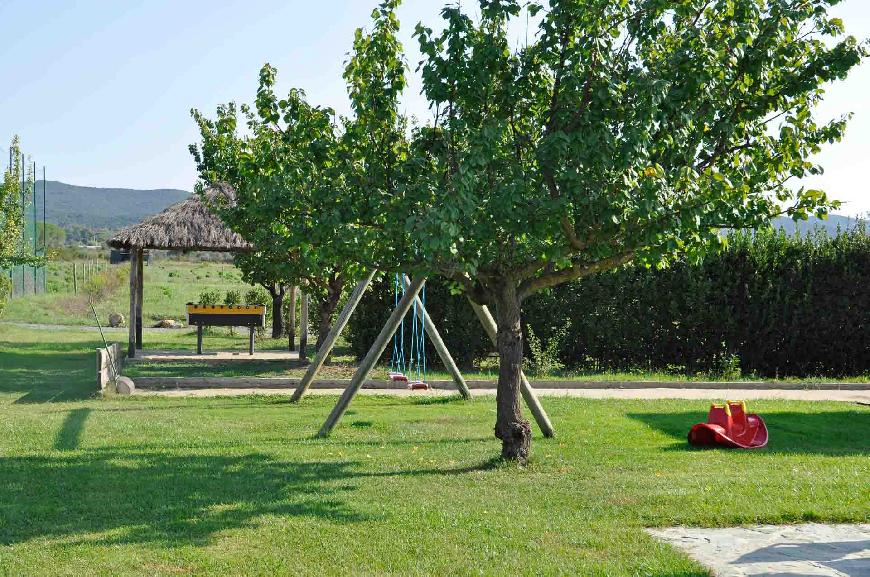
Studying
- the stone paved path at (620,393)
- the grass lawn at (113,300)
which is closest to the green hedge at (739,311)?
the stone paved path at (620,393)

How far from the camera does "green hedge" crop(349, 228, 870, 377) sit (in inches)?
719

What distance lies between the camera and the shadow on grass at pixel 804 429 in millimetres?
10211

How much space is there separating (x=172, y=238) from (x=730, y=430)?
15.1m

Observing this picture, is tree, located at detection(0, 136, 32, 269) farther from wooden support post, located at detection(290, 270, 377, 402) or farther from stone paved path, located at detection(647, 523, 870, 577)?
stone paved path, located at detection(647, 523, 870, 577)

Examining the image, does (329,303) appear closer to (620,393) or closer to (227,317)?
(227,317)

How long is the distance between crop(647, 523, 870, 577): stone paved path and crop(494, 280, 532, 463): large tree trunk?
2452mm

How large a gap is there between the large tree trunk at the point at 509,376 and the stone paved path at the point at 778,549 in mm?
2452

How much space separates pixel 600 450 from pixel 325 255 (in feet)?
11.4

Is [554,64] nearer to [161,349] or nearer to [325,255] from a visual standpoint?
[325,255]

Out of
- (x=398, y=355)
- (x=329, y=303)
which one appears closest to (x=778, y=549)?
(x=398, y=355)

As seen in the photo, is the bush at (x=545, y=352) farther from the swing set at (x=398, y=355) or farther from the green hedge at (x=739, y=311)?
the swing set at (x=398, y=355)

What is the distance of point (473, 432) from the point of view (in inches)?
435

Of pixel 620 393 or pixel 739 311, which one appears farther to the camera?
pixel 739 311

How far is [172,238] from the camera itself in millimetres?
22094
